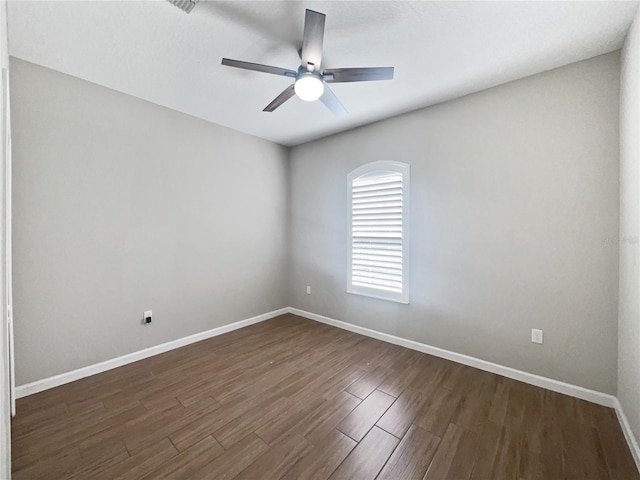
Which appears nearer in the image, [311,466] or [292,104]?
[311,466]

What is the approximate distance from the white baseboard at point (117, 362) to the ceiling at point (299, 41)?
2731 millimetres

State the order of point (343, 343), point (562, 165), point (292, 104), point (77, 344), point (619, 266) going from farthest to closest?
1. point (343, 343)
2. point (292, 104)
3. point (77, 344)
4. point (562, 165)
5. point (619, 266)

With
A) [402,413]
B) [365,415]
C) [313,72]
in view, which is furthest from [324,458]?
[313,72]

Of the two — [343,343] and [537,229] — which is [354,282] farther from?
[537,229]

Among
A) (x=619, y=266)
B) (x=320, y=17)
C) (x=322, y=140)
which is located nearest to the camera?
(x=320, y=17)

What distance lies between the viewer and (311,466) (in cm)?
162

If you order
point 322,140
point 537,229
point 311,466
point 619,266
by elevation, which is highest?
point 322,140

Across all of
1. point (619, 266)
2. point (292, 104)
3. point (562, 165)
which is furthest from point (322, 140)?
point (619, 266)

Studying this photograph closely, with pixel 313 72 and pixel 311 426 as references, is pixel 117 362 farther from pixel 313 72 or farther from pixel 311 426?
pixel 313 72

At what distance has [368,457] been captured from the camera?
5.52 feet

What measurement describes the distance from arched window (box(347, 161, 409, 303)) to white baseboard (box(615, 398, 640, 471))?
178 cm

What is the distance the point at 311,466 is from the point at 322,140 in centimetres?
377

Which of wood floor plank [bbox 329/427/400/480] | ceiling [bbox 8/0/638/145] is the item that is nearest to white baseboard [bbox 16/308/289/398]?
wood floor plank [bbox 329/427/400/480]

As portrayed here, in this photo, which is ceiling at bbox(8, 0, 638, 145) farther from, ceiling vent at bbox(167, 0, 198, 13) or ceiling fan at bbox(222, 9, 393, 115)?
ceiling fan at bbox(222, 9, 393, 115)
